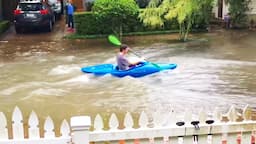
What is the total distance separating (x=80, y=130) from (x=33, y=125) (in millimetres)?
512

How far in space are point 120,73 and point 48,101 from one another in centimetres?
255

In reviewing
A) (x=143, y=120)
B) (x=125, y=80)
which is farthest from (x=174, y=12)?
(x=143, y=120)

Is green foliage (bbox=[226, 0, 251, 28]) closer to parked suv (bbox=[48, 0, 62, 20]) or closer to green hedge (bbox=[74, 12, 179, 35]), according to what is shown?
green hedge (bbox=[74, 12, 179, 35])

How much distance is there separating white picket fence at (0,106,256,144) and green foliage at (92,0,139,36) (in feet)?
46.6

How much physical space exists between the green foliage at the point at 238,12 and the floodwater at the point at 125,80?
311cm

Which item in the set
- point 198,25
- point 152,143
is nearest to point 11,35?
point 198,25

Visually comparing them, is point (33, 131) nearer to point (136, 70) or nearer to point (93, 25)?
point (136, 70)

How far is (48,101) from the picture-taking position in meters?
→ 9.66

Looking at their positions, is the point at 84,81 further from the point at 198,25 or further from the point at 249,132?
the point at 198,25

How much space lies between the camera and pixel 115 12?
734 inches

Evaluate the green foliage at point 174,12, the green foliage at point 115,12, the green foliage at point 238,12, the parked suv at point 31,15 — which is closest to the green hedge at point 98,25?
the green foliage at point 115,12

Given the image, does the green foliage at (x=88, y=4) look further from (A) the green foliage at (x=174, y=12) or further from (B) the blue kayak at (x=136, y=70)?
(B) the blue kayak at (x=136, y=70)

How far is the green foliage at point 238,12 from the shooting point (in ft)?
70.0

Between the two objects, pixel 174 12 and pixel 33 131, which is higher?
pixel 174 12
